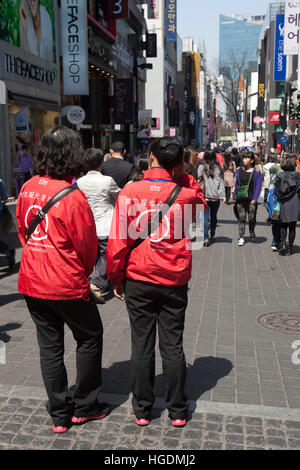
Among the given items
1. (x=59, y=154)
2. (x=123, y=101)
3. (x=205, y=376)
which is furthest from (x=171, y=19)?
(x=59, y=154)

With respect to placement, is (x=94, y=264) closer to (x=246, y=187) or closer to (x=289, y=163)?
(x=289, y=163)

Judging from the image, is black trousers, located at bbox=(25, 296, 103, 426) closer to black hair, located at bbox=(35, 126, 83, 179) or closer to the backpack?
black hair, located at bbox=(35, 126, 83, 179)

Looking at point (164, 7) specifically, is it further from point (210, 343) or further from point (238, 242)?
point (210, 343)

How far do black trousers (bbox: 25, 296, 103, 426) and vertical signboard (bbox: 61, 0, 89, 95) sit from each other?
17.0 metres

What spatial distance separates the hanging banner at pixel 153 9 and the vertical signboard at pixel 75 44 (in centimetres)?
4413

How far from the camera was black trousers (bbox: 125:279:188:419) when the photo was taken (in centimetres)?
359

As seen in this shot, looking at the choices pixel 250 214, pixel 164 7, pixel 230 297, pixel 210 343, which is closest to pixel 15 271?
pixel 230 297

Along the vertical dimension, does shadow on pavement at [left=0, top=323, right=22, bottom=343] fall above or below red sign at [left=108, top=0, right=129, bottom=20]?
below

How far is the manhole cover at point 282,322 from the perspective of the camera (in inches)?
228

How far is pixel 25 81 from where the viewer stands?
54.5 ft

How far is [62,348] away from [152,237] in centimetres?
101

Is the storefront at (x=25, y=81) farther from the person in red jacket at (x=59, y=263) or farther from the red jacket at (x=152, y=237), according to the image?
the red jacket at (x=152, y=237)

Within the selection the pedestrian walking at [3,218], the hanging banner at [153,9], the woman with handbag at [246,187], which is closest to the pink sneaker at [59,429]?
the pedestrian walking at [3,218]

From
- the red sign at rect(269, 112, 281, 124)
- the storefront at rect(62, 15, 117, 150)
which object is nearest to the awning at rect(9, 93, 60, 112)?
the storefront at rect(62, 15, 117, 150)
